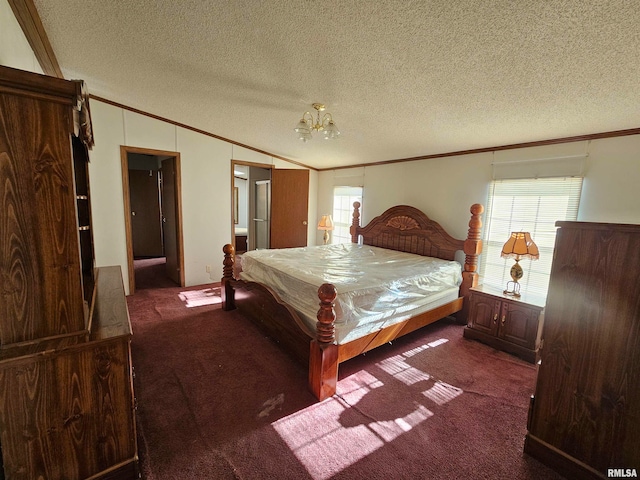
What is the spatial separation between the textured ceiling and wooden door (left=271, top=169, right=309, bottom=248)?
1.82 meters

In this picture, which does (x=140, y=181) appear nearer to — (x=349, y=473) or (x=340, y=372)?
(x=340, y=372)

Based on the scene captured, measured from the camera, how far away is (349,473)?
1448 mm

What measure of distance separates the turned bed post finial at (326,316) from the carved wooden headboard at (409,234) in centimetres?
226

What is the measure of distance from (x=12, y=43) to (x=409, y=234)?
4103mm

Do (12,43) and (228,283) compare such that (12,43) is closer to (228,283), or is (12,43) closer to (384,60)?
(384,60)

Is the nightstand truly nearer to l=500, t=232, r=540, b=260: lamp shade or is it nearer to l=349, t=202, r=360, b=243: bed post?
l=500, t=232, r=540, b=260: lamp shade

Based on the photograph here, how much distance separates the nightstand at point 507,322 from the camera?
100 inches

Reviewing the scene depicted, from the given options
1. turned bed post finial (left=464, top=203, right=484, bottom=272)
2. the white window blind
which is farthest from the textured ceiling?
turned bed post finial (left=464, top=203, right=484, bottom=272)

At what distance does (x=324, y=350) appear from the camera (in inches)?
76.9

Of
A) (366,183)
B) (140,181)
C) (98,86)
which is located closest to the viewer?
(98,86)

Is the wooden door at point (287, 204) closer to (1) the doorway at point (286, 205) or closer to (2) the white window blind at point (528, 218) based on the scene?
(1) the doorway at point (286, 205)

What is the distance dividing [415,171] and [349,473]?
12.1 ft

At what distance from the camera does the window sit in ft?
17.1

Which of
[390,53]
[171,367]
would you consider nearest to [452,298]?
[390,53]
